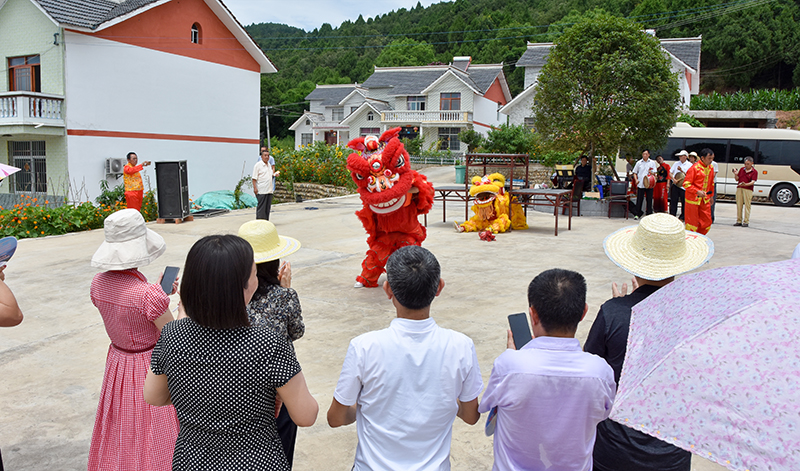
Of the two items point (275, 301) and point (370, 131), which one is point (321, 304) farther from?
point (370, 131)

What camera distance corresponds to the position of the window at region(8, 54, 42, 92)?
1647cm

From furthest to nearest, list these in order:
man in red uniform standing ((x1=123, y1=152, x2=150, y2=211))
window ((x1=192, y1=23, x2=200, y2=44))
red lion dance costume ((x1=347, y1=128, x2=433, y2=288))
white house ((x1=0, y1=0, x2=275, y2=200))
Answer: window ((x1=192, y1=23, x2=200, y2=44))
white house ((x1=0, y1=0, x2=275, y2=200))
man in red uniform standing ((x1=123, y1=152, x2=150, y2=211))
red lion dance costume ((x1=347, y1=128, x2=433, y2=288))

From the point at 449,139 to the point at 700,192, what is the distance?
3068 cm

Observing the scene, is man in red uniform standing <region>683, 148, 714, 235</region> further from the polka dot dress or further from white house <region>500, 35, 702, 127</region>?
white house <region>500, 35, 702, 127</region>

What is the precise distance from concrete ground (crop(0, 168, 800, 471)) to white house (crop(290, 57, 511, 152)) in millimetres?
27209

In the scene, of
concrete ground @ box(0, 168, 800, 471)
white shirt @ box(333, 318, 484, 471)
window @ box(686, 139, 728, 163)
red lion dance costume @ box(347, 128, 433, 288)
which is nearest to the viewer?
white shirt @ box(333, 318, 484, 471)

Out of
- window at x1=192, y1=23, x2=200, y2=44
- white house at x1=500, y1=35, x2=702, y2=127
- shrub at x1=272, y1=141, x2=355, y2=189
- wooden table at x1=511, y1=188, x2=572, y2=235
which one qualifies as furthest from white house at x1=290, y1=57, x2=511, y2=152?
wooden table at x1=511, y1=188, x2=572, y2=235

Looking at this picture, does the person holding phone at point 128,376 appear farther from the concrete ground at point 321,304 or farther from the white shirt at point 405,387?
the white shirt at point 405,387

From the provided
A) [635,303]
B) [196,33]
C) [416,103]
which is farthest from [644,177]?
[416,103]

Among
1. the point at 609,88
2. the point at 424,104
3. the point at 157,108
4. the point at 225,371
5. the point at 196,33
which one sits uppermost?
the point at 424,104

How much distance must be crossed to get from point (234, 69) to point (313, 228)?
11537 millimetres

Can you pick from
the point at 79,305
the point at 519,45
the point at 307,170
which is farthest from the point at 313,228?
the point at 519,45

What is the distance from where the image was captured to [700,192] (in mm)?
9211

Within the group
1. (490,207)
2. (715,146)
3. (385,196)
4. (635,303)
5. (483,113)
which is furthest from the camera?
(483,113)
